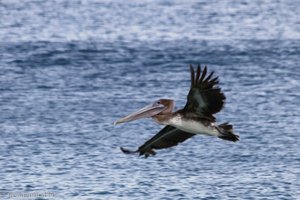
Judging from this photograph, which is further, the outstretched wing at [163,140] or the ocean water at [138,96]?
the ocean water at [138,96]

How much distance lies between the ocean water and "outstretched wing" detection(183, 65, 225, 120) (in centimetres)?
184

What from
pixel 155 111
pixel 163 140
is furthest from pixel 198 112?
pixel 163 140

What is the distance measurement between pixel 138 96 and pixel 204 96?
27.3 ft

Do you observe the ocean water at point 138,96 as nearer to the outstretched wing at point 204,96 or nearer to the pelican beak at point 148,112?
the pelican beak at point 148,112

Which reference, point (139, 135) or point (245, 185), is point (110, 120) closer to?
point (139, 135)

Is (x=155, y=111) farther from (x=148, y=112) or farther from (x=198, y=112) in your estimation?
(x=198, y=112)

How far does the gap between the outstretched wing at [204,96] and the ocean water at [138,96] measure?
1838mm

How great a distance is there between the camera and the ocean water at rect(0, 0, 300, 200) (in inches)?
524

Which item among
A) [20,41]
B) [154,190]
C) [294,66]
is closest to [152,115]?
[154,190]

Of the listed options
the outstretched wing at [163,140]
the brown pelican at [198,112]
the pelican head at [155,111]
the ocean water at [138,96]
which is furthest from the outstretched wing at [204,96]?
the ocean water at [138,96]

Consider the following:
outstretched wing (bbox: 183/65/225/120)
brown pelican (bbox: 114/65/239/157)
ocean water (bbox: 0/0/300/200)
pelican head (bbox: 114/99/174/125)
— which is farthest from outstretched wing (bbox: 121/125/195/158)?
ocean water (bbox: 0/0/300/200)

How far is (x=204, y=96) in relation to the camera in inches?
424

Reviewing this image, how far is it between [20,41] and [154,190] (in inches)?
526

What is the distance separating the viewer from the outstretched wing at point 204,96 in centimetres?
1061
